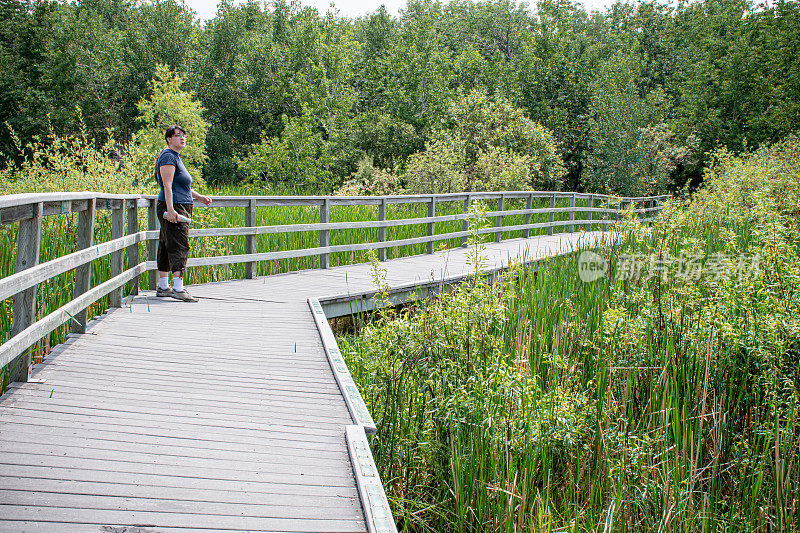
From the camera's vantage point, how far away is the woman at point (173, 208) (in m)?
6.32

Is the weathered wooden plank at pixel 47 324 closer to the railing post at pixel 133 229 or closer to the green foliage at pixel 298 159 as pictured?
the railing post at pixel 133 229

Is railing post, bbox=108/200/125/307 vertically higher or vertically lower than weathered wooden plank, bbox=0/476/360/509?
higher

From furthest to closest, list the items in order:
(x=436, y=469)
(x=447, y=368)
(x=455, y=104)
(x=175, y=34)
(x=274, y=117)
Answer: (x=175, y=34) < (x=274, y=117) < (x=455, y=104) < (x=447, y=368) < (x=436, y=469)

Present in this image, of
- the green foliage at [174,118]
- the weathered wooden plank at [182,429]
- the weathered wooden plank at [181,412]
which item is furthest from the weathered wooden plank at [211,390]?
the green foliage at [174,118]

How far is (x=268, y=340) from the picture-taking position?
5.57 m

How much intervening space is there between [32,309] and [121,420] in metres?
1.08

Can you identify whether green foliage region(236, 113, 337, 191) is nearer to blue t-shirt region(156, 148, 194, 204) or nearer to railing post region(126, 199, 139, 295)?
railing post region(126, 199, 139, 295)

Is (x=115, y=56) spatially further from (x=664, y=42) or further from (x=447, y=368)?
(x=447, y=368)

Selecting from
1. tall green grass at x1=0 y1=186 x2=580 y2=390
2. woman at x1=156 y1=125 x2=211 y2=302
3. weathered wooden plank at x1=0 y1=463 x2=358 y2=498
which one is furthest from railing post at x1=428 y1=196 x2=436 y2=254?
weathered wooden plank at x1=0 y1=463 x2=358 y2=498

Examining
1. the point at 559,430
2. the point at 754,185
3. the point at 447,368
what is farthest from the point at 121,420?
the point at 754,185

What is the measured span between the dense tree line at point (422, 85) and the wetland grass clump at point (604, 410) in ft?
64.2

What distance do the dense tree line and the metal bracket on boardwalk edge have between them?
2047cm

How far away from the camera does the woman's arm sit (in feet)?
20.6

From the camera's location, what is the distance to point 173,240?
21.9 ft
